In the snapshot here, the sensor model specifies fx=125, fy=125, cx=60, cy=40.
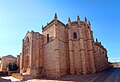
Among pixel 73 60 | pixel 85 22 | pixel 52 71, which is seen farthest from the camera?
pixel 85 22

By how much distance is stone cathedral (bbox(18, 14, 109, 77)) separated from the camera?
30266 mm

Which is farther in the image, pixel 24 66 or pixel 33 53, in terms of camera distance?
pixel 24 66

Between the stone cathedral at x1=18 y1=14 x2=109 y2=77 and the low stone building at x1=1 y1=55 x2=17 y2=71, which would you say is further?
the low stone building at x1=1 y1=55 x2=17 y2=71

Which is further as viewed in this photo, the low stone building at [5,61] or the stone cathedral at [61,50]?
the low stone building at [5,61]

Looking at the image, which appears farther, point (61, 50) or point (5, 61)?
point (5, 61)

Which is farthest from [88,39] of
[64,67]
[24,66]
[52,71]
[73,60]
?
[24,66]

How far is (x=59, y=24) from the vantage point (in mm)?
32781

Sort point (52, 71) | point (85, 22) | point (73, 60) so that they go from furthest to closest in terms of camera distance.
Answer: point (85, 22) → point (73, 60) → point (52, 71)

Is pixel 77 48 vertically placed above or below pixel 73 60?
above

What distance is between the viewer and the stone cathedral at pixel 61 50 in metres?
30.3

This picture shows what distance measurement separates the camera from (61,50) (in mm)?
31625

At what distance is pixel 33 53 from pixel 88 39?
593 inches

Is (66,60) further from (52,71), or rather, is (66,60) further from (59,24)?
(59,24)

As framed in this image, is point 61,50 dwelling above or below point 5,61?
above
